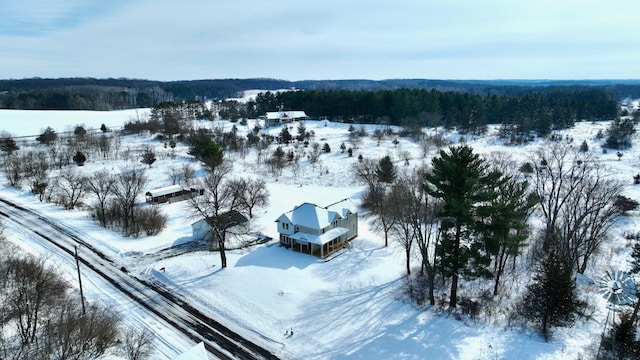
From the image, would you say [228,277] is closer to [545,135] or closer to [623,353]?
[623,353]

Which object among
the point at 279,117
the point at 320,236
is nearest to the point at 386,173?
the point at 320,236

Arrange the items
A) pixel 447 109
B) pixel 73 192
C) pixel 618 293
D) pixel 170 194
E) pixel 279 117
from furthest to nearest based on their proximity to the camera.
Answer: pixel 279 117
pixel 447 109
pixel 170 194
pixel 73 192
pixel 618 293

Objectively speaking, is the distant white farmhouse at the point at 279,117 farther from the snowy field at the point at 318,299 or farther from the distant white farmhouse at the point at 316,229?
the distant white farmhouse at the point at 316,229

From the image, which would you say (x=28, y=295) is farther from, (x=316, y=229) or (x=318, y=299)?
(x=316, y=229)

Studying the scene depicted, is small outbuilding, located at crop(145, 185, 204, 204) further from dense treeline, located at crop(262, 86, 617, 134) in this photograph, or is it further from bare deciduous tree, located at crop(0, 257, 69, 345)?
dense treeline, located at crop(262, 86, 617, 134)

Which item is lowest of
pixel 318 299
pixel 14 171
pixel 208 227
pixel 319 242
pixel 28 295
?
pixel 318 299

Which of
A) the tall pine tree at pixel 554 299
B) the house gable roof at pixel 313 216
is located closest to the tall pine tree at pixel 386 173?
the house gable roof at pixel 313 216

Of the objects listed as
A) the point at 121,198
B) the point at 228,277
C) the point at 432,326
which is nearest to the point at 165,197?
the point at 121,198
